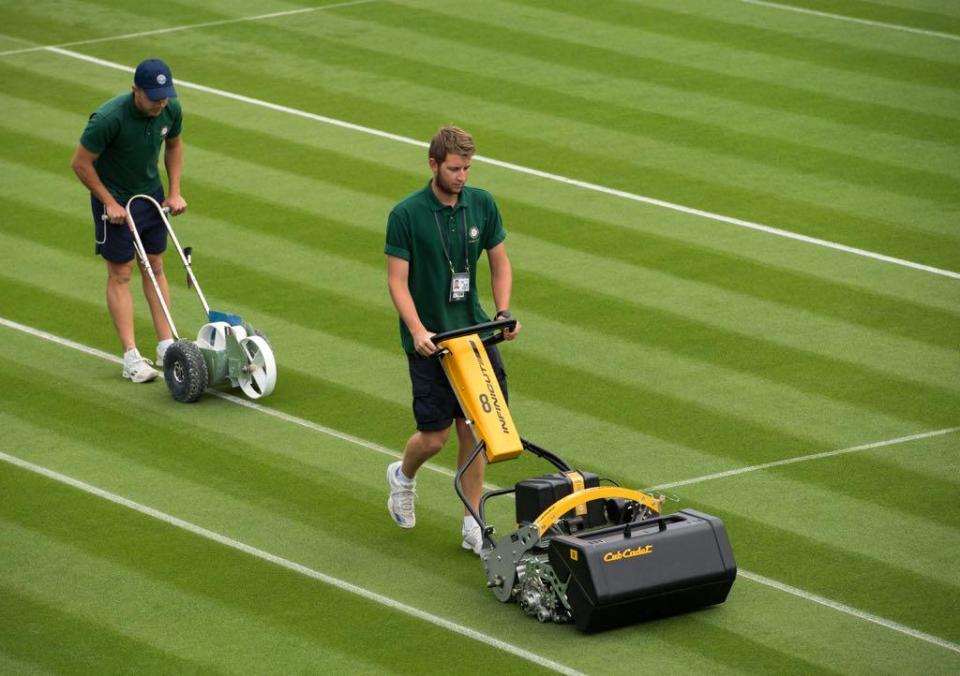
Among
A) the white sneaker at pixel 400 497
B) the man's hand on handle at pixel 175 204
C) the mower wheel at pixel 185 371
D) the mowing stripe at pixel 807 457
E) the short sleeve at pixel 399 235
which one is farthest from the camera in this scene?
the man's hand on handle at pixel 175 204

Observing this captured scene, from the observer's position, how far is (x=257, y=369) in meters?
11.5

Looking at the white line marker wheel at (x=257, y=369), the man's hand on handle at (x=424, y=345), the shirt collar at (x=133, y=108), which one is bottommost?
the white line marker wheel at (x=257, y=369)

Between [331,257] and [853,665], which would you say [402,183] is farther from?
[853,665]

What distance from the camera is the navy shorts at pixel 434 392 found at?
8953 mm

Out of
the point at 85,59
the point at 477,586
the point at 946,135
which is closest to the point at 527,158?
the point at 946,135

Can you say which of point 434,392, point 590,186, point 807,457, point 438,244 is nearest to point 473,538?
point 434,392

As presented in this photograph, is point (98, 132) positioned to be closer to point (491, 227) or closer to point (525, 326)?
point (525, 326)

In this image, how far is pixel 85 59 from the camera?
799 inches

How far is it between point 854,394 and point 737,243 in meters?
3.16

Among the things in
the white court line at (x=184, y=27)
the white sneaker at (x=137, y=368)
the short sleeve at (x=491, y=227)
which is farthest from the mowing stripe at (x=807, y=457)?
the white court line at (x=184, y=27)

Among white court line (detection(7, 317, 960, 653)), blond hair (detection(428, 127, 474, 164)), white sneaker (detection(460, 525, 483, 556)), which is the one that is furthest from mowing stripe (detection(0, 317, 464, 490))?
blond hair (detection(428, 127, 474, 164))

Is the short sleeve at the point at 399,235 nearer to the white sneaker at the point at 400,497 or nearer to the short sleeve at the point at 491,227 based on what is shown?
the short sleeve at the point at 491,227

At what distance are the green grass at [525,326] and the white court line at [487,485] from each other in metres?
0.05

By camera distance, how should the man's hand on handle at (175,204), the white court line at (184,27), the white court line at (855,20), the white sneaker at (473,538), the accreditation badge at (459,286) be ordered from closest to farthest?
the accreditation badge at (459,286) → the white sneaker at (473,538) → the man's hand on handle at (175,204) → the white court line at (855,20) → the white court line at (184,27)
